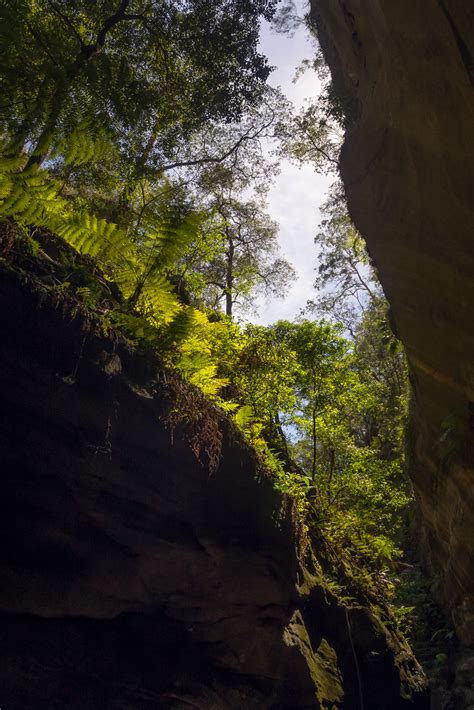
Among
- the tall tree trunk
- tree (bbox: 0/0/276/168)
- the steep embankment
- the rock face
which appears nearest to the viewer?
the steep embankment

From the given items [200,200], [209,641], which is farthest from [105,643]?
[200,200]

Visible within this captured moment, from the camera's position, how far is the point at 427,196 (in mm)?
5797

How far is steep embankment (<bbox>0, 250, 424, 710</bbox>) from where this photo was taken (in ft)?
Answer: 13.2

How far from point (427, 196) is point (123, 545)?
5270 mm

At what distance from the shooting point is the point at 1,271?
396cm

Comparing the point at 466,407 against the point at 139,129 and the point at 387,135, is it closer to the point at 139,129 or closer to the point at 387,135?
the point at 387,135

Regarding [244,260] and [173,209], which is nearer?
[173,209]

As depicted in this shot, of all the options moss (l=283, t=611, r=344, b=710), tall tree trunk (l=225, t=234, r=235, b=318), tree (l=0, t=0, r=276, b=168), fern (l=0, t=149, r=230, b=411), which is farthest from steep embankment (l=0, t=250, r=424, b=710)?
tall tree trunk (l=225, t=234, r=235, b=318)

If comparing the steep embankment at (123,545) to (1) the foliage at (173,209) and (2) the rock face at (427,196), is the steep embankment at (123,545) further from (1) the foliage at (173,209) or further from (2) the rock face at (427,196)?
(2) the rock face at (427,196)

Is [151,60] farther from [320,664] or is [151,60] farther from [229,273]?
[320,664]

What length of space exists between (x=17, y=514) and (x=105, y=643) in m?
1.50

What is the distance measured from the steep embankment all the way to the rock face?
292cm

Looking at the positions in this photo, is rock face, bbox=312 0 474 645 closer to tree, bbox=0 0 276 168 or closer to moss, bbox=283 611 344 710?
tree, bbox=0 0 276 168

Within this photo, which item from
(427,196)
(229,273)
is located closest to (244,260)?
(229,273)
